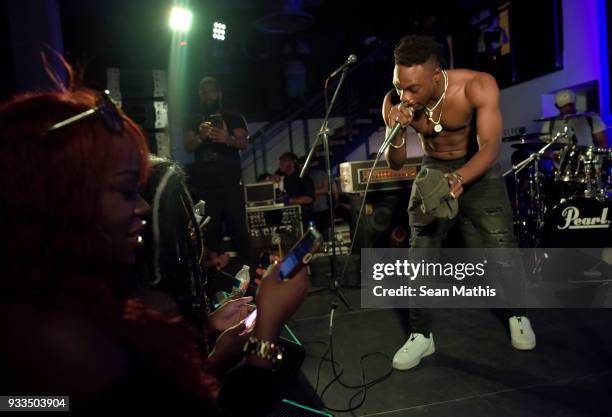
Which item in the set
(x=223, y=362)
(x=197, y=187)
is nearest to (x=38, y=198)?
(x=223, y=362)

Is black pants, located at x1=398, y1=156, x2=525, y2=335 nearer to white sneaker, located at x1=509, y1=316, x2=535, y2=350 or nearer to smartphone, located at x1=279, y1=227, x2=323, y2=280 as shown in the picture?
white sneaker, located at x1=509, y1=316, x2=535, y2=350

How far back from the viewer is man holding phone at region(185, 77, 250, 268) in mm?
4254

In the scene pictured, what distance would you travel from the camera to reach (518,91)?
9930 mm

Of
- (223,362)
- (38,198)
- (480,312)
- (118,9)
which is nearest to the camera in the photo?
(38,198)

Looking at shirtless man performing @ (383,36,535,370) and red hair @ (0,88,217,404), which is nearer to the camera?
red hair @ (0,88,217,404)

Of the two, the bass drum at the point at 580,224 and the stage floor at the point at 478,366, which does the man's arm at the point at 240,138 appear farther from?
the bass drum at the point at 580,224

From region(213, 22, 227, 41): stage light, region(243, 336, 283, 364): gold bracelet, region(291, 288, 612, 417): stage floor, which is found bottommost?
region(291, 288, 612, 417): stage floor

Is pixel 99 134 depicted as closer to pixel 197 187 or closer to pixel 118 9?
pixel 197 187

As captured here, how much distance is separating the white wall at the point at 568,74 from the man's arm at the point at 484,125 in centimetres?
628

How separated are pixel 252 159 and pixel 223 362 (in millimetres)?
10798

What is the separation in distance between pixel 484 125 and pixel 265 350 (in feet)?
7.17

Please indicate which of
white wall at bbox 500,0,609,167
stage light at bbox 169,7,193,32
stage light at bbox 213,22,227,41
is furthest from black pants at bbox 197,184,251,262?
white wall at bbox 500,0,609,167

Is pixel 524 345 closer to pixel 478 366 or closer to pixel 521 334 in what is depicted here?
pixel 521 334

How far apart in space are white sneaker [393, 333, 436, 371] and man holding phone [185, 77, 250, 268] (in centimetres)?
226
